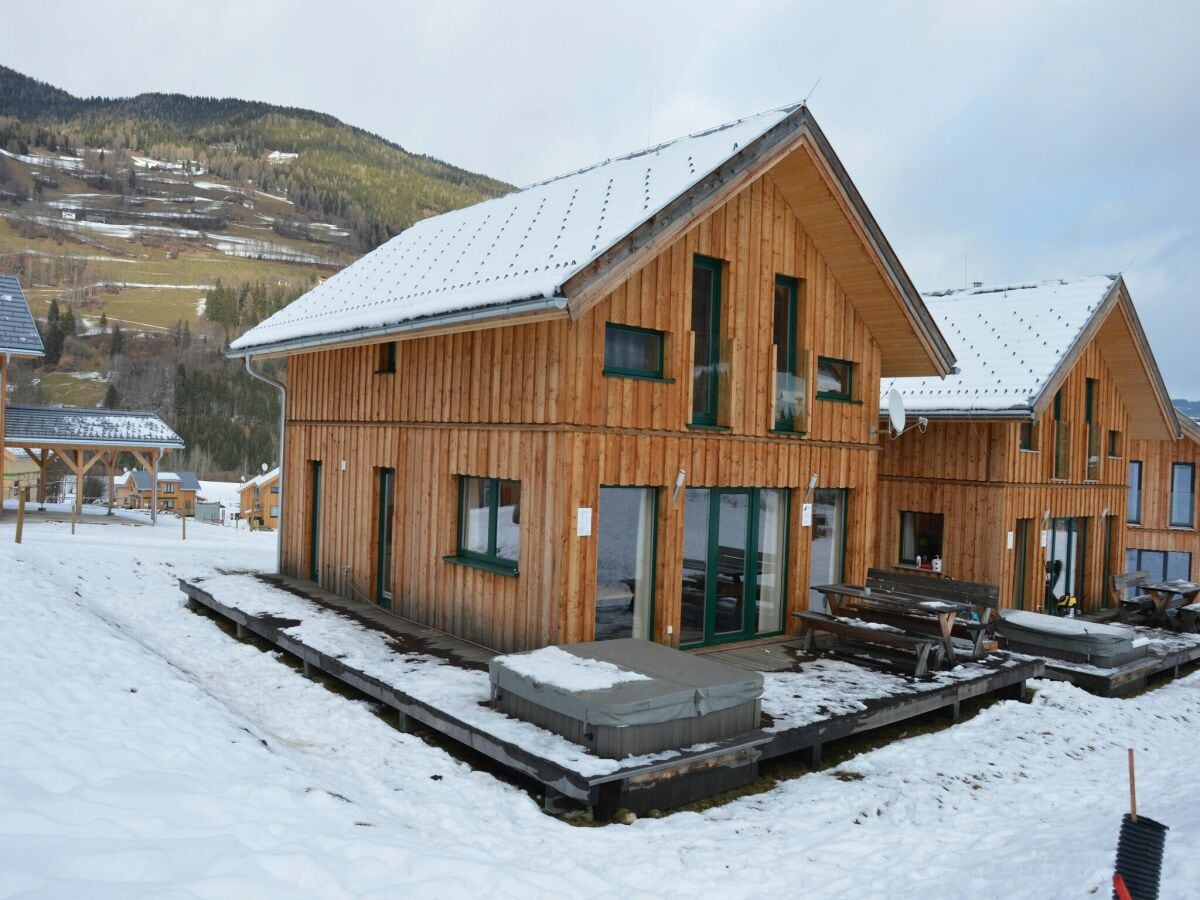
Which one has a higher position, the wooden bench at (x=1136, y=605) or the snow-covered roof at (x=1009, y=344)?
the snow-covered roof at (x=1009, y=344)

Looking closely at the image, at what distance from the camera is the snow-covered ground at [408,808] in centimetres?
438

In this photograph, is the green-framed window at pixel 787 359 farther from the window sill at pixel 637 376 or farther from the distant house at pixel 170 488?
the distant house at pixel 170 488

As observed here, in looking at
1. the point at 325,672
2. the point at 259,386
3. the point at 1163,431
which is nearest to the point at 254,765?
the point at 325,672

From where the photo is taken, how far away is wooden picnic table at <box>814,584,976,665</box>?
960 centimetres

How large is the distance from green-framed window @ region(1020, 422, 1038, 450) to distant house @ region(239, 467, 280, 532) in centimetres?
5123

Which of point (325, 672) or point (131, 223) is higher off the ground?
point (131, 223)

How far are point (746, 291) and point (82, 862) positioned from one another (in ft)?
27.5

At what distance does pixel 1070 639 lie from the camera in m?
12.0

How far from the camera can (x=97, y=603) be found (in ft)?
39.1

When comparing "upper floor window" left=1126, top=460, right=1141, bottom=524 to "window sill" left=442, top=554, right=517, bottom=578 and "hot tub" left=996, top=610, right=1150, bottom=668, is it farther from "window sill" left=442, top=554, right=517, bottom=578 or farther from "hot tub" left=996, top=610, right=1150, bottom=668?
"window sill" left=442, top=554, right=517, bottom=578

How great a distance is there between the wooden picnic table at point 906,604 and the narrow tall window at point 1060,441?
7.28m

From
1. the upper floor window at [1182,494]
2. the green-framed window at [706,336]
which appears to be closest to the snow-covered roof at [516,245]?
the green-framed window at [706,336]

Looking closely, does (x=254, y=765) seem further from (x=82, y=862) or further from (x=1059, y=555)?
(x=1059, y=555)

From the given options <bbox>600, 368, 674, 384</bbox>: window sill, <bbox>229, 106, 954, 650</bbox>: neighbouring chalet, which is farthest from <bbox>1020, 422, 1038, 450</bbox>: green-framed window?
<bbox>600, 368, 674, 384</bbox>: window sill
